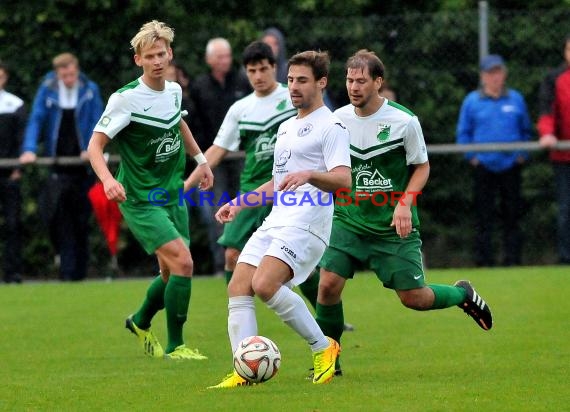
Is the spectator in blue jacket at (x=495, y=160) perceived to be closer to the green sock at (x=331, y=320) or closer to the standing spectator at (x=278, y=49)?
the standing spectator at (x=278, y=49)

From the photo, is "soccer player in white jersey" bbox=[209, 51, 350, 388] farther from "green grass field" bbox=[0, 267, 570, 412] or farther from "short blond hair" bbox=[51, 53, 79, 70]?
"short blond hair" bbox=[51, 53, 79, 70]

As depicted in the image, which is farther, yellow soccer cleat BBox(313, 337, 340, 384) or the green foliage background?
the green foliage background

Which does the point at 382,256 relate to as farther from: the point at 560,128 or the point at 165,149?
the point at 560,128

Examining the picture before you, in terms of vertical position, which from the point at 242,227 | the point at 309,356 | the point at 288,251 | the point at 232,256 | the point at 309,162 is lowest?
the point at 309,356

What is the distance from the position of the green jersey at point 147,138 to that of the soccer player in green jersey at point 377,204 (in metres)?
1.41

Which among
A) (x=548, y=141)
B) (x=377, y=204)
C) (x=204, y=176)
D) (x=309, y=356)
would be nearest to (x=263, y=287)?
(x=377, y=204)

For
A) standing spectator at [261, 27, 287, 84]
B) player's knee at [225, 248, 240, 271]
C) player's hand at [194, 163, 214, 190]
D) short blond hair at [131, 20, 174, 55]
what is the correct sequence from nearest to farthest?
short blond hair at [131, 20, 174, 55] < player's hand at [194, 163, 214, 190] < player's knee at [225, 248, 240, 271] < standing spectator at [261, 27, 287, 84]

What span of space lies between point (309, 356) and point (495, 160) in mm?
6198

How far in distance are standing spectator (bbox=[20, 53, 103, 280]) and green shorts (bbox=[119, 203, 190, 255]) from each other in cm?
518

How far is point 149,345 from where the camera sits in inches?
383

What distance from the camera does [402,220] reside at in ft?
27.4

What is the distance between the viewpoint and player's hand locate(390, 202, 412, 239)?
8.35m

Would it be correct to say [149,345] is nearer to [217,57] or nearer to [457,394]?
[457,394]
